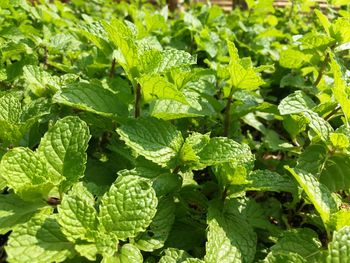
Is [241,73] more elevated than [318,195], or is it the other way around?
[241,73]

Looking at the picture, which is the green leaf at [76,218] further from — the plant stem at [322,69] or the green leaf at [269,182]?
the plant stem at [322,69]

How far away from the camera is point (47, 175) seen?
1.04 m

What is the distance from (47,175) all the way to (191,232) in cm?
49

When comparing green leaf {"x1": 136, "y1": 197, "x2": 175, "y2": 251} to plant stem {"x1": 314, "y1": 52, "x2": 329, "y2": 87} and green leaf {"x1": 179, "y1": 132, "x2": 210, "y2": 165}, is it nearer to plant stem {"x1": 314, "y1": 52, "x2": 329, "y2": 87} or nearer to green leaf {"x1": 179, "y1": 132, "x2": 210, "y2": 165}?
green leaf {"x1": 179, "y1": 132, "x2": 210, "y2": 165}

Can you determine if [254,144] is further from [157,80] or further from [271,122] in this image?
[157,80]

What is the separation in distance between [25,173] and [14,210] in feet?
0.37

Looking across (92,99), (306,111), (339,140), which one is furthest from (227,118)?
(92,99)

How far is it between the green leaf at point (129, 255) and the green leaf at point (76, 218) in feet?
0.30

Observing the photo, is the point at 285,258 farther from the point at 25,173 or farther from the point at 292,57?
the point at 292,57

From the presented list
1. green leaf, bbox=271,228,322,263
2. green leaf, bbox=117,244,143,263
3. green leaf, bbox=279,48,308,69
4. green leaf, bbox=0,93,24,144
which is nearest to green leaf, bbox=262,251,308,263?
green leaf, bbox=271,228,322,263

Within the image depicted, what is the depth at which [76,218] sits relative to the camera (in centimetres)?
95

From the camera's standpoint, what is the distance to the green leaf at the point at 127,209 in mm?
969

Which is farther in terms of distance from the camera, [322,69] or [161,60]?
[322,69]

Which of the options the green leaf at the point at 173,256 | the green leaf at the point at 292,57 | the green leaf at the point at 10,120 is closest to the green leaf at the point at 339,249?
the green leaf at the point at 173,256
